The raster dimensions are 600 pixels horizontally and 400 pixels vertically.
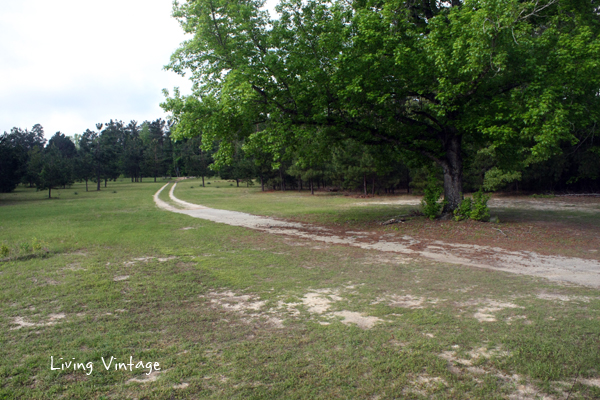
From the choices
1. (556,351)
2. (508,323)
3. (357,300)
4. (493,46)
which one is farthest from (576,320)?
(493,46)

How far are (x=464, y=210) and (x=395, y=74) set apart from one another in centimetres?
610

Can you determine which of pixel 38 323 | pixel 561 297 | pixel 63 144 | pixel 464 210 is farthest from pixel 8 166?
pixel 63 144

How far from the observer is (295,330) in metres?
5.00

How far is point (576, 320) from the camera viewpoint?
516 centimetres

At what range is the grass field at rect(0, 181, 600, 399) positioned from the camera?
3668mm

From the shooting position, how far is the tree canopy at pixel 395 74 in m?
11.1

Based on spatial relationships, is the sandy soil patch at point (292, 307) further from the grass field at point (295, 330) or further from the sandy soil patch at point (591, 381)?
the sandy soil patch at point (591, 381)

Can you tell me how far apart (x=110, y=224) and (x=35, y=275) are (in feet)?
33.5

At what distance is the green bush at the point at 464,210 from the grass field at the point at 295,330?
653 cm

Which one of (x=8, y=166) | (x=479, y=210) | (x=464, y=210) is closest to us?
(x=479, y=210)

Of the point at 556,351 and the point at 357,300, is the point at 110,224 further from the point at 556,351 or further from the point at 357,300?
the point at 556,351

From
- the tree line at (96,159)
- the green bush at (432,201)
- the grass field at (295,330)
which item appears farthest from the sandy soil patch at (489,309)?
the tree line at (96,159)

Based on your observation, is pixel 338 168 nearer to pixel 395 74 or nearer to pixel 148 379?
pixel 395 74

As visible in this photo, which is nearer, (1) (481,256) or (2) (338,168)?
(1) (481,256)
